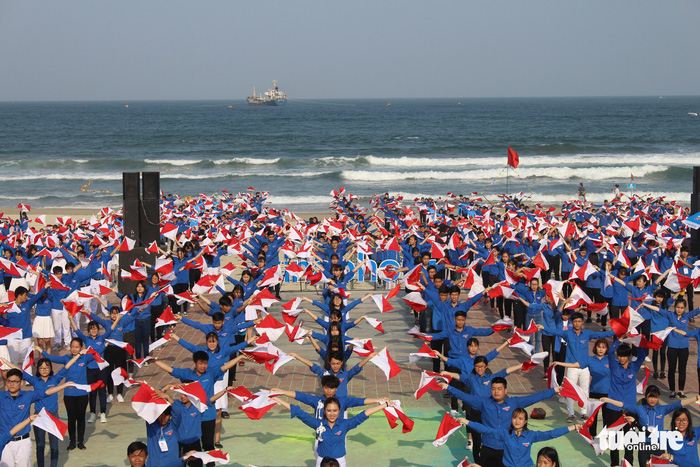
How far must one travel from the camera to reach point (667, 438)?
6.75 meters

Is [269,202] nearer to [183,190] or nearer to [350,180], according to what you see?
[183,190]

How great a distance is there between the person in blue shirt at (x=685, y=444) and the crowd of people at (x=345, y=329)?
0.01 m

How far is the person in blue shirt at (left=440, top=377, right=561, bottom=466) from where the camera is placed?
22.7ft

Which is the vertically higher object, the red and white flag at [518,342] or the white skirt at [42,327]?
the red and white flag at [518,342]

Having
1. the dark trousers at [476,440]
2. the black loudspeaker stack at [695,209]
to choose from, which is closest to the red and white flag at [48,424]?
the dark trousers at [476,440]

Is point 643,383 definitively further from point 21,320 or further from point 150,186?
point 150,186

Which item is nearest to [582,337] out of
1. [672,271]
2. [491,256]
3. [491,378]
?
[491,378]

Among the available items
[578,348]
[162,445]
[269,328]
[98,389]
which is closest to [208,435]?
[162,445]

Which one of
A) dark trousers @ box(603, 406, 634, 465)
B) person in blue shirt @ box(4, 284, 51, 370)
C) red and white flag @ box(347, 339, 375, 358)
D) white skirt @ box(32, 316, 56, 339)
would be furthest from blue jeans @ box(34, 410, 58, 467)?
dark trousers @ box(603, 406, 634, 465)

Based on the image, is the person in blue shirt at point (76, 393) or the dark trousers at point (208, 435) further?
the person in blue shirt at point (76, 393)

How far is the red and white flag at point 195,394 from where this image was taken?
278 inches

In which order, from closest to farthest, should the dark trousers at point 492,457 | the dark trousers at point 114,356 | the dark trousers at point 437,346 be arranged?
the dark trousers at point 492,457, the dark trousers at point 114,356, the dark trousers at point 437,346

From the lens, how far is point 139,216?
1388 centimetres

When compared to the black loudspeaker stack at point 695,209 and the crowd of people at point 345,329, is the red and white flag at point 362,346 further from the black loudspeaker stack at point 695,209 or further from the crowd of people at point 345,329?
the black loudspeaker stack at point 695,209
